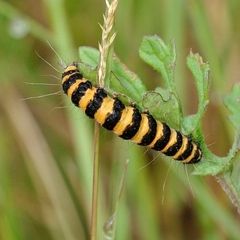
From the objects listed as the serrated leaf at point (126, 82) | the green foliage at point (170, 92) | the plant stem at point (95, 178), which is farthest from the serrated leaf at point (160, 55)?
the plant stem at point (95, 178)

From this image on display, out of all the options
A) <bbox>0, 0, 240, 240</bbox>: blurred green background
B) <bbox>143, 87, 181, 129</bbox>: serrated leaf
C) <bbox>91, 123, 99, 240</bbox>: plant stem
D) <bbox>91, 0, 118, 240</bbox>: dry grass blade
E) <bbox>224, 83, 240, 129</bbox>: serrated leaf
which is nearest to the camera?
<bbox>91, 0, 118, 240</bbox>: dry grass blade

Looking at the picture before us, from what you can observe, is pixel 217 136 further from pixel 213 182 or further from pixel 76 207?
pixel 76 207

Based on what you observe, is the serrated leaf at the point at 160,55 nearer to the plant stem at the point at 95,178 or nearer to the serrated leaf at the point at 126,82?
the serrated leaf at the point at 126,82

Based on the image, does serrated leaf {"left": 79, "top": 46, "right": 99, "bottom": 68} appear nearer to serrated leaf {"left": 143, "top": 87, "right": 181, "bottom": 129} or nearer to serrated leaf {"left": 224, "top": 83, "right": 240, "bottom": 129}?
serrated leaf {"left": 143, "top": 87, "right": 181, "bottom": 129}

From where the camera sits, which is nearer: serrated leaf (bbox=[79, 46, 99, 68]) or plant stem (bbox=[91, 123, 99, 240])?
plant stem (bbox=[91, 123, 99, 240])

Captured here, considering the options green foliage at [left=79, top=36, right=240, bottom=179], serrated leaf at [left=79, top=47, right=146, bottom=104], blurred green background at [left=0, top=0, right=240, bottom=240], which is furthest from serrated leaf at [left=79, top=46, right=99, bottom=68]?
blurred green background at [left=0, top=0, right=240, bottom=240]
